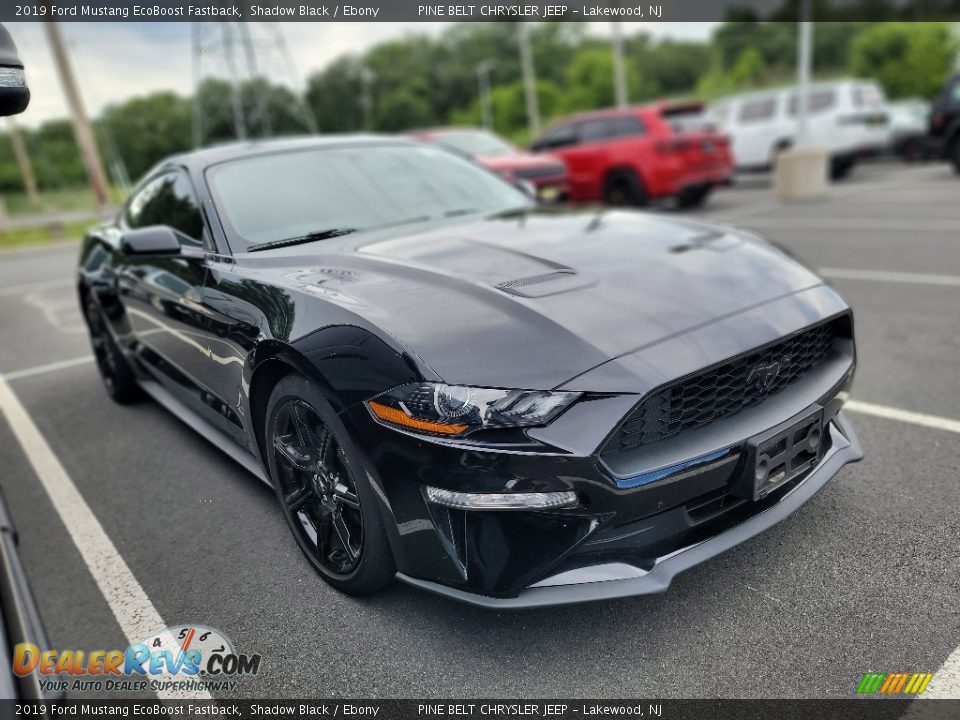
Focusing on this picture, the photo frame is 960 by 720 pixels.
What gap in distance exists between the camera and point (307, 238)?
3.15 m

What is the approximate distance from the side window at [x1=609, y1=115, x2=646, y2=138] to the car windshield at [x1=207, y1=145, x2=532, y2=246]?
7.88 m

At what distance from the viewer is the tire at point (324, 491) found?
2.24 meters

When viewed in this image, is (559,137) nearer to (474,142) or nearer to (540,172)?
(474,142)

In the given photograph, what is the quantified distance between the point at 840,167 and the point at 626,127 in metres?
6.16

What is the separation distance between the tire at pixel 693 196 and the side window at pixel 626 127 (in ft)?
3.65

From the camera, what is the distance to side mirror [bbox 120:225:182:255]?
3186 mm

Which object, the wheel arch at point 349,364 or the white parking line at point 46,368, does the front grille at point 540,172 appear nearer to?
the white parking line at point 46,368

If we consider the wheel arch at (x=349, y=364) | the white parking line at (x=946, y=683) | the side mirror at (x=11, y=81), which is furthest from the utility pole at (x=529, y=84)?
the white parking line at (x=946, y=683)

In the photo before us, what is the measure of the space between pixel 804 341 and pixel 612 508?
1.00 m

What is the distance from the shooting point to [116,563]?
9.68 feet

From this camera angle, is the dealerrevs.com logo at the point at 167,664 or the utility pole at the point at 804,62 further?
the utility pole at the point at 804,62

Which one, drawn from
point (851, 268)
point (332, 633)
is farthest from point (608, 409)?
point (851, 268)

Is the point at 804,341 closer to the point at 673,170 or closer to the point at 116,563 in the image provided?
the point at 116,563

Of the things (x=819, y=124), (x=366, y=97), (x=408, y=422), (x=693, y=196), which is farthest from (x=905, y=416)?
(x=366, y=97)
